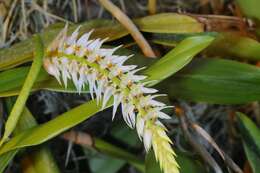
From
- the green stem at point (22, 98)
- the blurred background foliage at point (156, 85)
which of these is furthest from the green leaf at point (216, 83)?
the green stem at point (22, 98)

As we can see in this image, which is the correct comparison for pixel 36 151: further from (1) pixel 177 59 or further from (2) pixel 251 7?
(2) pixel 251 7

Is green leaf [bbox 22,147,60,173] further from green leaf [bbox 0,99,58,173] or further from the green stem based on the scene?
the green stem

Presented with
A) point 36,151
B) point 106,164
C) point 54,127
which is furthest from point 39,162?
point 106,164

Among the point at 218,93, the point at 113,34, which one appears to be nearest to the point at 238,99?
the point at 218,93

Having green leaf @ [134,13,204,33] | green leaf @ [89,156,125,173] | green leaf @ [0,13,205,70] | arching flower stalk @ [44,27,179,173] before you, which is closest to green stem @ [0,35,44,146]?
arching flower stalk @ [44,27,179,173]

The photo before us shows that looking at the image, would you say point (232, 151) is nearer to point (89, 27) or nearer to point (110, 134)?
point (110, 134)

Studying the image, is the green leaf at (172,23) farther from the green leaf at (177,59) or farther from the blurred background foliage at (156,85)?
the green leaf at (177,59)
